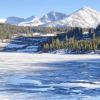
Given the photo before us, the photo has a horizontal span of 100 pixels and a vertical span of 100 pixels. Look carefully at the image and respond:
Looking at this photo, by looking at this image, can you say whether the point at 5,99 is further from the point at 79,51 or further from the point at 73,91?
the point at 79,51

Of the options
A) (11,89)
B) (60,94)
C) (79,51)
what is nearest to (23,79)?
(11,89)

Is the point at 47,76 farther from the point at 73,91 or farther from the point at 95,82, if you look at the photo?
the point at 73,91

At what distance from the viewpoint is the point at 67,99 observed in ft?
136

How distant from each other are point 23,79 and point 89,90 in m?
12.4

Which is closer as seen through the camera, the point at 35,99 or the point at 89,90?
the point at 35,99

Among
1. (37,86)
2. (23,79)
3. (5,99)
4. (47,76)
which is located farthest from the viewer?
(47,76)

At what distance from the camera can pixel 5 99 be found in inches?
1603

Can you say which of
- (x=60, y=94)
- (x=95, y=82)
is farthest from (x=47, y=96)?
(x=95, y=82)

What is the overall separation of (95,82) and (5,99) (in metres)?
15.4

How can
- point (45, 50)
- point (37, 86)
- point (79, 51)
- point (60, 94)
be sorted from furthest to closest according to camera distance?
point (45, 50), point (79, 51), point (37, 86), point (60, 94)

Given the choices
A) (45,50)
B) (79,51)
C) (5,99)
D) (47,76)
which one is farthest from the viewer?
(45,50)

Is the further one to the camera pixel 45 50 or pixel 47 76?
pixel 45 50

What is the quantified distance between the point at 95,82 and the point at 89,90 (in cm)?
614

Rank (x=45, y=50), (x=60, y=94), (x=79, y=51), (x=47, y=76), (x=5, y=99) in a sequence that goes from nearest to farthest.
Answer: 1. (x=5, y=99)
2. (x=60, y=94)
3. (x=47, y=76)
4. (x=79, y=51)
5. (x=45, y=50)
